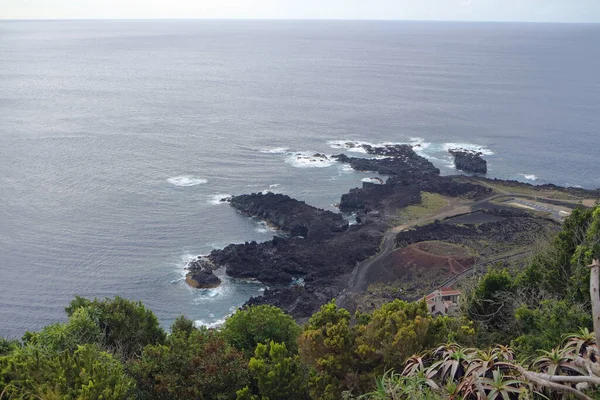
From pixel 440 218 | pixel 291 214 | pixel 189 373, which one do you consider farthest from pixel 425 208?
pixel 189 373

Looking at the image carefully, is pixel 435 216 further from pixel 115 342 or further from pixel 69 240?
pixel 115 342

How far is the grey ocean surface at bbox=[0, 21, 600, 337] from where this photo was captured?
5647 centimetres

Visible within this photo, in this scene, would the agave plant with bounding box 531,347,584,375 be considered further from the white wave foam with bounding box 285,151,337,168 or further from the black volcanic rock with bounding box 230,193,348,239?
the white wave foam with bounding box 285,151,337,168

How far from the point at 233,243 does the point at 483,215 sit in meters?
31.7

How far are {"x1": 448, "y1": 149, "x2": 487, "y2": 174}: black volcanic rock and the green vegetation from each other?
58974 mm

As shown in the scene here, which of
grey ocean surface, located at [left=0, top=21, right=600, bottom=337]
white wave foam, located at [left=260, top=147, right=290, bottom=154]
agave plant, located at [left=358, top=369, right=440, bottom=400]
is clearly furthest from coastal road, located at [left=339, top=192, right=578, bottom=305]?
agave plant, located at [left=358, top=369, right=440, bottom=400]

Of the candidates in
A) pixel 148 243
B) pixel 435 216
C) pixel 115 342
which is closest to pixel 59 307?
pixel 148 243

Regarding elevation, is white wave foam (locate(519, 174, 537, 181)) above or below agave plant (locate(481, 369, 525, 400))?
below

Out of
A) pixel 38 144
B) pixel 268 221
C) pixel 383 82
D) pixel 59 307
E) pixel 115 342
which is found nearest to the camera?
pixel 115 342

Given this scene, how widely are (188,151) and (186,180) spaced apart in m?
15.6

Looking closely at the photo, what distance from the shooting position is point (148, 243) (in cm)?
6259

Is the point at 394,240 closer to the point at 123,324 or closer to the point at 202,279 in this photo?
the point at 202,279

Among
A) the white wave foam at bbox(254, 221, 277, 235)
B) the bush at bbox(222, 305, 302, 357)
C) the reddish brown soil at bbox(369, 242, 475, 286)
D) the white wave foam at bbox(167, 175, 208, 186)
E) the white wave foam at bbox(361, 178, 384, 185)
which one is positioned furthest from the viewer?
the white wave foam at bbox(361, 178, 384, 185)

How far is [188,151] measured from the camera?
96500 millimetres
